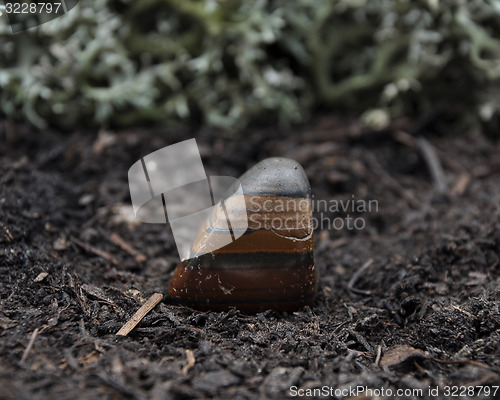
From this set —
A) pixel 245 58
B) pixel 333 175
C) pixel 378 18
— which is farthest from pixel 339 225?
pixel 378 18

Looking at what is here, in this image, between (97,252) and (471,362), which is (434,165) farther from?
(97,252)

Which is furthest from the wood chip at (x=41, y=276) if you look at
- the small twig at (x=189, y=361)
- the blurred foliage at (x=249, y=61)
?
the blurred foliage at (x=249, y=61)

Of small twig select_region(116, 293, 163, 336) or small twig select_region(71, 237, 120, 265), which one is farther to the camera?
small twig select_region(71, 237, 120, 265)

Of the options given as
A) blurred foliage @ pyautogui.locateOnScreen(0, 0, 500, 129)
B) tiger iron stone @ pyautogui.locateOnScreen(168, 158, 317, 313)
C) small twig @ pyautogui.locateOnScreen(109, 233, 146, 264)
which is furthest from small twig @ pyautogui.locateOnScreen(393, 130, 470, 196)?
small twig @ pyautogui.locateOnScreen(109, 233, 146, 264)

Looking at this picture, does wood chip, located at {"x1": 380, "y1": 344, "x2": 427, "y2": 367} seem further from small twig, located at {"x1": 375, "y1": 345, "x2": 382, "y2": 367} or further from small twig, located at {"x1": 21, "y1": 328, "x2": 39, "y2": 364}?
small twig, located at {"x1": 21, "y1": 328, "x2": 39, "y2": 364}

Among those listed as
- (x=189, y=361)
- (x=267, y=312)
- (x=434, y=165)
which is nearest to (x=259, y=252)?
(x=267, y=312)

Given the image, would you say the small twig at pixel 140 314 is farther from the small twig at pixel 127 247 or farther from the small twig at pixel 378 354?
the small twig at pixel 378 354
